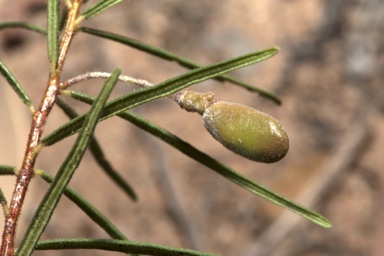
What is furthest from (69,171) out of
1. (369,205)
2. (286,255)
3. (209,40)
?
(209,40)

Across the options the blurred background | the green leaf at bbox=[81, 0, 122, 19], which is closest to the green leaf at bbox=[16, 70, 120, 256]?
the green leaf at bbox=[81, 0, 122, 19]

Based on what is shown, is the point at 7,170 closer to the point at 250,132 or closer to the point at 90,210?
the point at 90,210

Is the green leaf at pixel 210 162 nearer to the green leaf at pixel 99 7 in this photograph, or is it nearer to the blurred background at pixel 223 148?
the green leaf at pixel 99 7

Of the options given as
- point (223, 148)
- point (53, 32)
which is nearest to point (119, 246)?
point (53, 32)

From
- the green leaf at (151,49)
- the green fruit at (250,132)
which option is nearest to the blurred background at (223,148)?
the green leaf at (151,49)

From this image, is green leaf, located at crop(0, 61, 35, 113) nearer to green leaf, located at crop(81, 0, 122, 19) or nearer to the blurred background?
green leaf, located at crop(81, 0, 122, 19)

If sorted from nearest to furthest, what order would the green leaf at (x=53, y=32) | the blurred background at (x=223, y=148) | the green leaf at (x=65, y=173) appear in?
the green leaf at (x=65, y=173) → the green leaf at (x=53, y=32) → the blurred background at (x=223, y=148)
